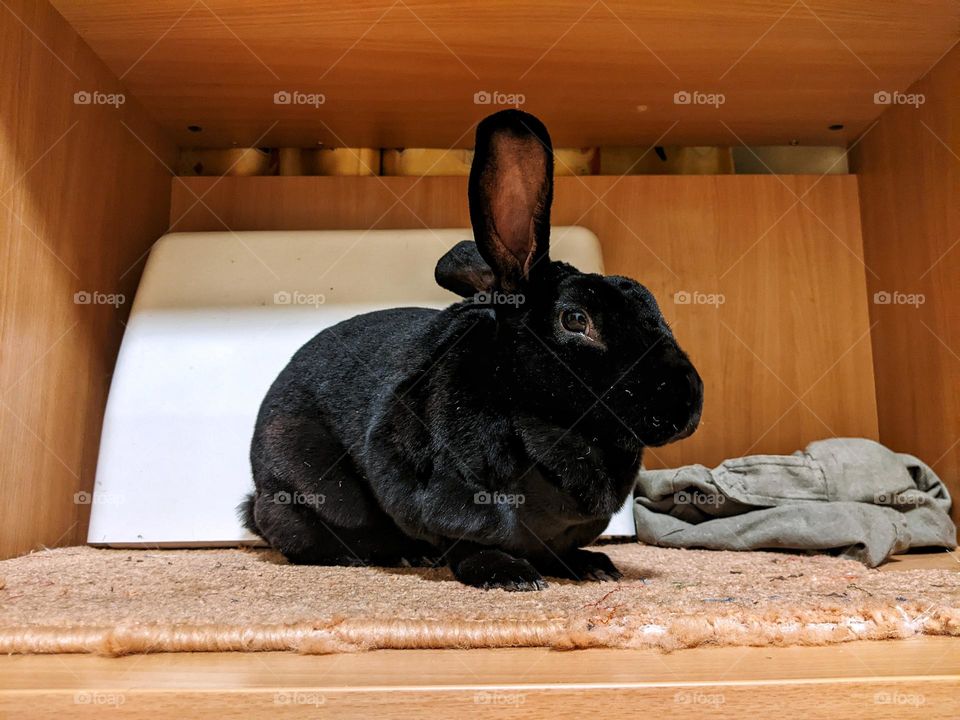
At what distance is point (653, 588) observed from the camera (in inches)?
34.4

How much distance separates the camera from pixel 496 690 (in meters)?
0.53

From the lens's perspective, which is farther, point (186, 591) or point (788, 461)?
point (788, 461)

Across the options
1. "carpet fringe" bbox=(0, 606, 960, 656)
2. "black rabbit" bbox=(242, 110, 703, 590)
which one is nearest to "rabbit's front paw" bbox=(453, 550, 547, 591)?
"black rabbit" bbox=(242, 110, 703, 590)

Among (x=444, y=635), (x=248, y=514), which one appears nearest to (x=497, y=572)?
(x=444, y=635)

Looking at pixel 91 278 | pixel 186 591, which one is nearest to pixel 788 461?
pixel 186 591

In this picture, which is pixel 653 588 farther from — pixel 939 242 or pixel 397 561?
pixel 939 242

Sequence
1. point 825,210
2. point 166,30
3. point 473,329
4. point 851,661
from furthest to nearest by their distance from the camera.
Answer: point 825,210, point 166,30, point 473,329, point 851,661

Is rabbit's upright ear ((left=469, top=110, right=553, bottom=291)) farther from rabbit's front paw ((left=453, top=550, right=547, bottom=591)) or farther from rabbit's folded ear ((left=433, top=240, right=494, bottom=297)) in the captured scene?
rabbit's front paw ((left=453, top=550, right=547, bottom=591))

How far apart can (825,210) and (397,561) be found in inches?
44.5

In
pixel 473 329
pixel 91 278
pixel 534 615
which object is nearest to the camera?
pixel 534 615

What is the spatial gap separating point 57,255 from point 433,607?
0.89 metres

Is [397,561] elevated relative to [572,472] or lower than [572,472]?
lower

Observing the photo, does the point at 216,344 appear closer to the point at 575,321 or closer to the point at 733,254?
the point at 575,321

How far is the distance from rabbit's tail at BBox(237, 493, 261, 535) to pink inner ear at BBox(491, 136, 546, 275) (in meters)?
0.59
